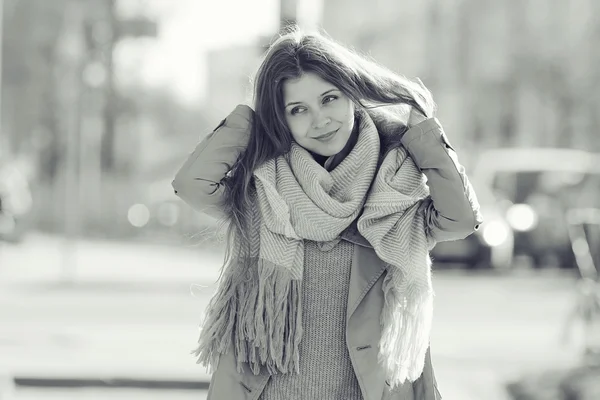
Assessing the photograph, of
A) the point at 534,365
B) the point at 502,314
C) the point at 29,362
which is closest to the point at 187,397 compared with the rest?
the point at 29,362

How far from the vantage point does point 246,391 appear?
114 inches

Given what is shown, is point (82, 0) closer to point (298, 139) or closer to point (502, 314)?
point (502, 314)

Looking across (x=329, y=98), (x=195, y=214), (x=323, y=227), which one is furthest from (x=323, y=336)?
(x=195, y=214)

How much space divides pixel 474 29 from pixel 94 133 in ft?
47.1

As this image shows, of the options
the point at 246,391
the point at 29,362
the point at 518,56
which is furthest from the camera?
the point at 518,56

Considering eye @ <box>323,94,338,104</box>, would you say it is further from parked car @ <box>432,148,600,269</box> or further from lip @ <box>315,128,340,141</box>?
parked car @ <box>432,148,600,269</box>

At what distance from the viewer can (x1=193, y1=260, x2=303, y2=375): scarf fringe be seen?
113 inches

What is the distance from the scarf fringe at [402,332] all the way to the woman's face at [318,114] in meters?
0.38

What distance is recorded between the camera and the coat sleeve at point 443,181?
290cm

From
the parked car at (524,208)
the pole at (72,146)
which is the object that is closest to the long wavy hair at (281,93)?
the pole at (72,146)

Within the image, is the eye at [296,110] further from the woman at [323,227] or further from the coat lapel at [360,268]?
A: the coat lapel at [360,268]

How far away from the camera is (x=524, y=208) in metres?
17.6

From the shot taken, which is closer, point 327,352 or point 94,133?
point 327,352

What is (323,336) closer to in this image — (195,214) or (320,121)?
(320,121)
